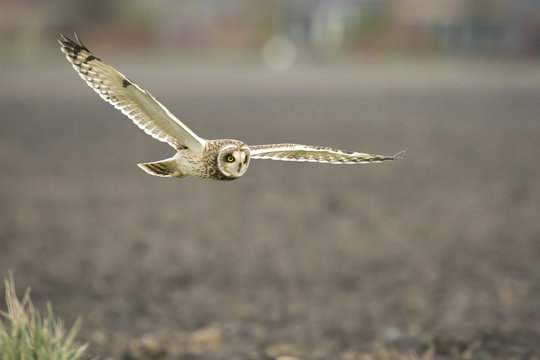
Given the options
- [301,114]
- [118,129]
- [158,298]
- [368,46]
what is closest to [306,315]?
[158,298]

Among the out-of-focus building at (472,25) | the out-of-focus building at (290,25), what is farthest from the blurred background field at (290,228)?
the out-of-focus building at (290,25)

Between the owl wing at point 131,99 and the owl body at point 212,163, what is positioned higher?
the owl wing at point 131,99

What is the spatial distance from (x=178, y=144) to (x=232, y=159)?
0.36 feet

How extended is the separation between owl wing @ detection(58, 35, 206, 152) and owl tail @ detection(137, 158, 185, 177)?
0.11 ft

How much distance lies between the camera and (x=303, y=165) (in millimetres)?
17906

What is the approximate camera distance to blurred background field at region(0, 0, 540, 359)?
26.5 ft

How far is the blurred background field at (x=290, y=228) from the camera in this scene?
8062 millimetres

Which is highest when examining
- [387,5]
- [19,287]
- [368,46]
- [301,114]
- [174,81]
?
[387,5]

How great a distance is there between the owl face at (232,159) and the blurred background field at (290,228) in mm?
5856

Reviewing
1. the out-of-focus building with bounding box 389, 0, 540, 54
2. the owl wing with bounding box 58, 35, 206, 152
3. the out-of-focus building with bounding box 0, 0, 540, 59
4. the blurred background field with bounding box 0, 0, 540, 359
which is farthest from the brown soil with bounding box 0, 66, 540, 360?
the out-of-focus building with bounding box 0, 0, 540, 59

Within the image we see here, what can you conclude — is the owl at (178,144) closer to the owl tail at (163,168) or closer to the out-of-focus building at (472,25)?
the owl tail at (163,168)

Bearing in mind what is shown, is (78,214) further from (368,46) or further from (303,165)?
(368,46)

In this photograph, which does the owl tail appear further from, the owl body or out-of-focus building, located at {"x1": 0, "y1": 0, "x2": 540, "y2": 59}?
out-of-focus building, located at {"x1": 0, "y1": 0, "x2": 540, "y2": 59}

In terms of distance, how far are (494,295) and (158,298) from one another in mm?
4271
